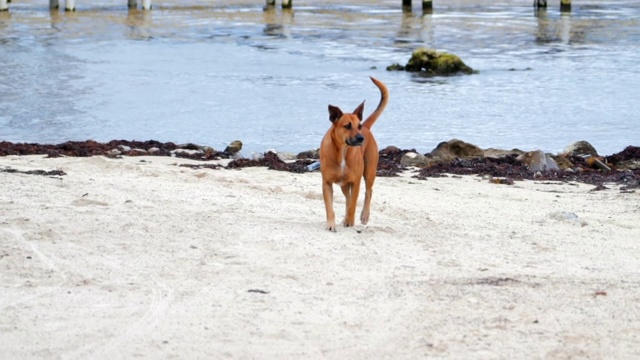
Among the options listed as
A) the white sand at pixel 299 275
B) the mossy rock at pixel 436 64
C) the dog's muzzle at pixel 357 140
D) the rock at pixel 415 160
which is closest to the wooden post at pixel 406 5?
the mossy rock at pixel 436 64

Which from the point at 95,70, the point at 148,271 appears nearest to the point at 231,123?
the point at 95,70

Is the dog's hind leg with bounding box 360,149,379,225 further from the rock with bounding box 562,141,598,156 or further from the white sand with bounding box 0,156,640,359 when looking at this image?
the rock with bounding box 562,141,598,156

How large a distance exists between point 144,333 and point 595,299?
94.3 inches

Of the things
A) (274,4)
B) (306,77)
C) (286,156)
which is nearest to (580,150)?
(286,156)

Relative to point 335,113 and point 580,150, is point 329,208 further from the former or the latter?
point 580,150

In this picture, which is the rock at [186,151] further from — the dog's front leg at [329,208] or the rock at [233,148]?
the dog's front leg at [329,208]

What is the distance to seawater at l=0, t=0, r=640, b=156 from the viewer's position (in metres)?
15.2

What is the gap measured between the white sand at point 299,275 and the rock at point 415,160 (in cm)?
224

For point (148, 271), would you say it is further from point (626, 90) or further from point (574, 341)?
point (626, 90)

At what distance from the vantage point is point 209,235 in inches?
280

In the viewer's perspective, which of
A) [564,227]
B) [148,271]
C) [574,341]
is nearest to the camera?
[574,341]

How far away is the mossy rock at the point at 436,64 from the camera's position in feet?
72.3

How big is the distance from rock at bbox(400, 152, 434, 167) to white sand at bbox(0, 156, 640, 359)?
2.24 metres

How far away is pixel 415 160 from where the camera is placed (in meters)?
11.6
